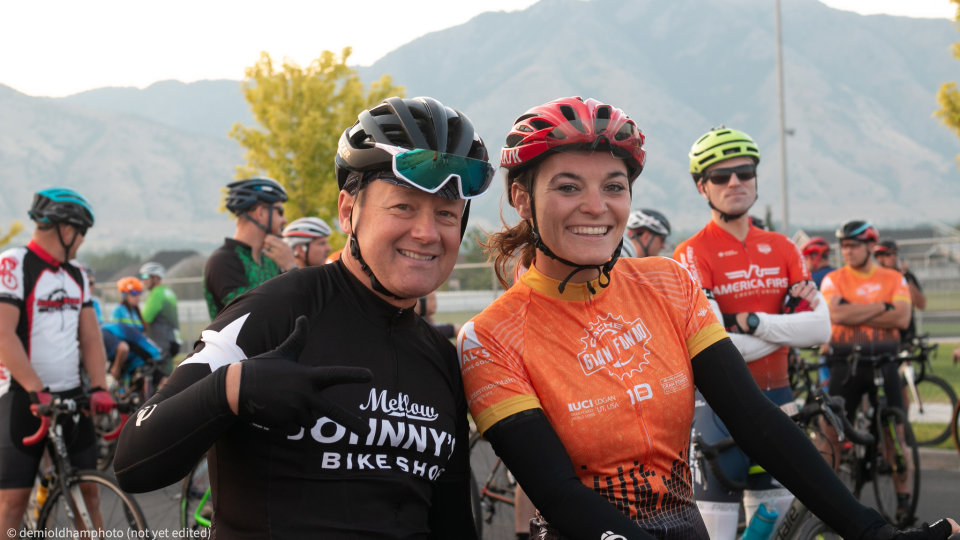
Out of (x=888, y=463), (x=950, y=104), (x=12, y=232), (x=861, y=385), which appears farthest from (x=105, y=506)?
(x=12, y=232)

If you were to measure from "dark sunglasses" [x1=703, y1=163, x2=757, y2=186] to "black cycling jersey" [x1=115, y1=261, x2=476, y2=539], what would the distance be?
9.50 ft

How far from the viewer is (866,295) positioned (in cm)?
758

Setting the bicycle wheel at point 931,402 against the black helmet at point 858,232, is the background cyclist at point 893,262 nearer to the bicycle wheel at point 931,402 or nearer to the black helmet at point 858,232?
the bicycle wheel at point 931,402

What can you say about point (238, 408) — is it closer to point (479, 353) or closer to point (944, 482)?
point (479, 353)

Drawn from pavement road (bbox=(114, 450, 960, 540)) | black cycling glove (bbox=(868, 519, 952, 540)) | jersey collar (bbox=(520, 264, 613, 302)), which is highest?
jersey collar (bbox=(520, 264, 613, 302))

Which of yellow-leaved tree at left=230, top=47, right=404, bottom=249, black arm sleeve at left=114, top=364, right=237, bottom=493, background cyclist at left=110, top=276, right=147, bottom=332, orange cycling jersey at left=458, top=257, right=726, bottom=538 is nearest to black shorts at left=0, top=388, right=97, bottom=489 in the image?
black arm sleeve at left=114, top=364, right=237, bottom=493

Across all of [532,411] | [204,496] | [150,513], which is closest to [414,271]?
[532,411]

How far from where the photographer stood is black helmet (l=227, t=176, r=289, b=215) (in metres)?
5.82

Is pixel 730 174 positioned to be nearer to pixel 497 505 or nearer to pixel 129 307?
pixel 497 505

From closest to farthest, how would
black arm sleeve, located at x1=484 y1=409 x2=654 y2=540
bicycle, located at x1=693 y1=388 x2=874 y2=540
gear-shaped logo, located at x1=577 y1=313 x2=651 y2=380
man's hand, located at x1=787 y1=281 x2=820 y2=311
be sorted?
black arm sleeve, located at x1=484 y1=409 x2=654 y2=540
gear-shaped logo, located at x1=577 y1=313 x2=651 y2=380
bicycle, located at x1=693 y1=388 x2=874 y2=540
man's hand, located at x1=787 y1=281 x2=820 y2=311

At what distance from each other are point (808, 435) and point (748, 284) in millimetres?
1038

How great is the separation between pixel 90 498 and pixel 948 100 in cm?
1306

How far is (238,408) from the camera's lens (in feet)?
5.43

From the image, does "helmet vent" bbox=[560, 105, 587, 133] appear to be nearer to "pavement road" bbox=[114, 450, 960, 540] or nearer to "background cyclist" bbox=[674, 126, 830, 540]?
"background cyclist" bbox=[674, 126, 830, 540]
